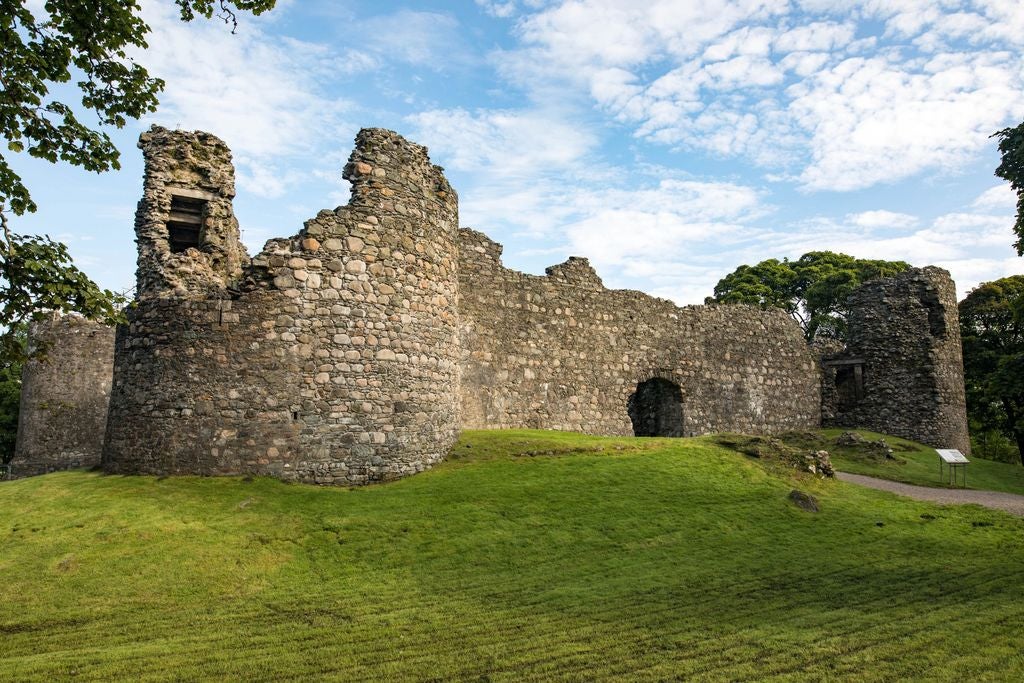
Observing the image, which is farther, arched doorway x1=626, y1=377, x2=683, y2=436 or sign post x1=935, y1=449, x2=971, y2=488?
arched doorway x1=626, y1=377, x2=683, y2=436

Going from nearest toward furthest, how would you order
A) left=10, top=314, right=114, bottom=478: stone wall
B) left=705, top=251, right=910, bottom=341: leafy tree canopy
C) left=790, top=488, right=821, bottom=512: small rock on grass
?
left=790, top=488, right=821, bottom=512: small rock on grass < left=10, top=314, right=114, bottom=478: stone wall < left=705, top=251, right=910, bottom=341: leafy tree canopy

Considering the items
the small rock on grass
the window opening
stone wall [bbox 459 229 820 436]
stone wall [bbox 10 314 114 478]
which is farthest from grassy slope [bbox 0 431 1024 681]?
stone wall [bbox 10 314 114 478]

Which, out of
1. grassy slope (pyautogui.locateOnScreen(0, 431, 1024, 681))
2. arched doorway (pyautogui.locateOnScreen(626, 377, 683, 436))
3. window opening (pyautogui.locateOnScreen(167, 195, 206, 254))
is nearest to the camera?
grassy slope (pyautogui.locateOnScreen(0, 431, 1024, 681))

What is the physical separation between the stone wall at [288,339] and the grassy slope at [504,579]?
2.43 ft

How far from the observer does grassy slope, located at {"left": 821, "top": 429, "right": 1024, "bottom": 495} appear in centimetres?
1898

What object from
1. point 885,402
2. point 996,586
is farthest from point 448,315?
point 885,402

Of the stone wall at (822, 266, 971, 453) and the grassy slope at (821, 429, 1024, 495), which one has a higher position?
the stone wall at (822, 266, 971, 453)

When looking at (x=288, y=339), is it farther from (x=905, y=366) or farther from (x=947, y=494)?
(x=905, y=366)

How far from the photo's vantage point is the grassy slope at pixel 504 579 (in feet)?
20.2

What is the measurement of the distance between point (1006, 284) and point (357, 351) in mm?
36036

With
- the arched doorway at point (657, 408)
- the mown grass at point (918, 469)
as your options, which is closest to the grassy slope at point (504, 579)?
the mown grass at point (918, 469)

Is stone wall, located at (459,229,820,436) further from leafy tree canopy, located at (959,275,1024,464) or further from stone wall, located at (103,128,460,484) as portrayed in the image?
leafy tree canopy, located at (959,275,1024,464)

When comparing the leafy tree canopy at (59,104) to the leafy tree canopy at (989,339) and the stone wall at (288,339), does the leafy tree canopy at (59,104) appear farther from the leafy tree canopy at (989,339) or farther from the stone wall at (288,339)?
the leafy tree canopy at (989,339)

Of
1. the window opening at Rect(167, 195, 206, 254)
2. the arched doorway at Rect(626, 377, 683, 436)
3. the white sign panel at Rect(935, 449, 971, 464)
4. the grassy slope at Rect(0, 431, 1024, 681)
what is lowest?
the grassy slope at Rect(0, 431, 1024, 681)
